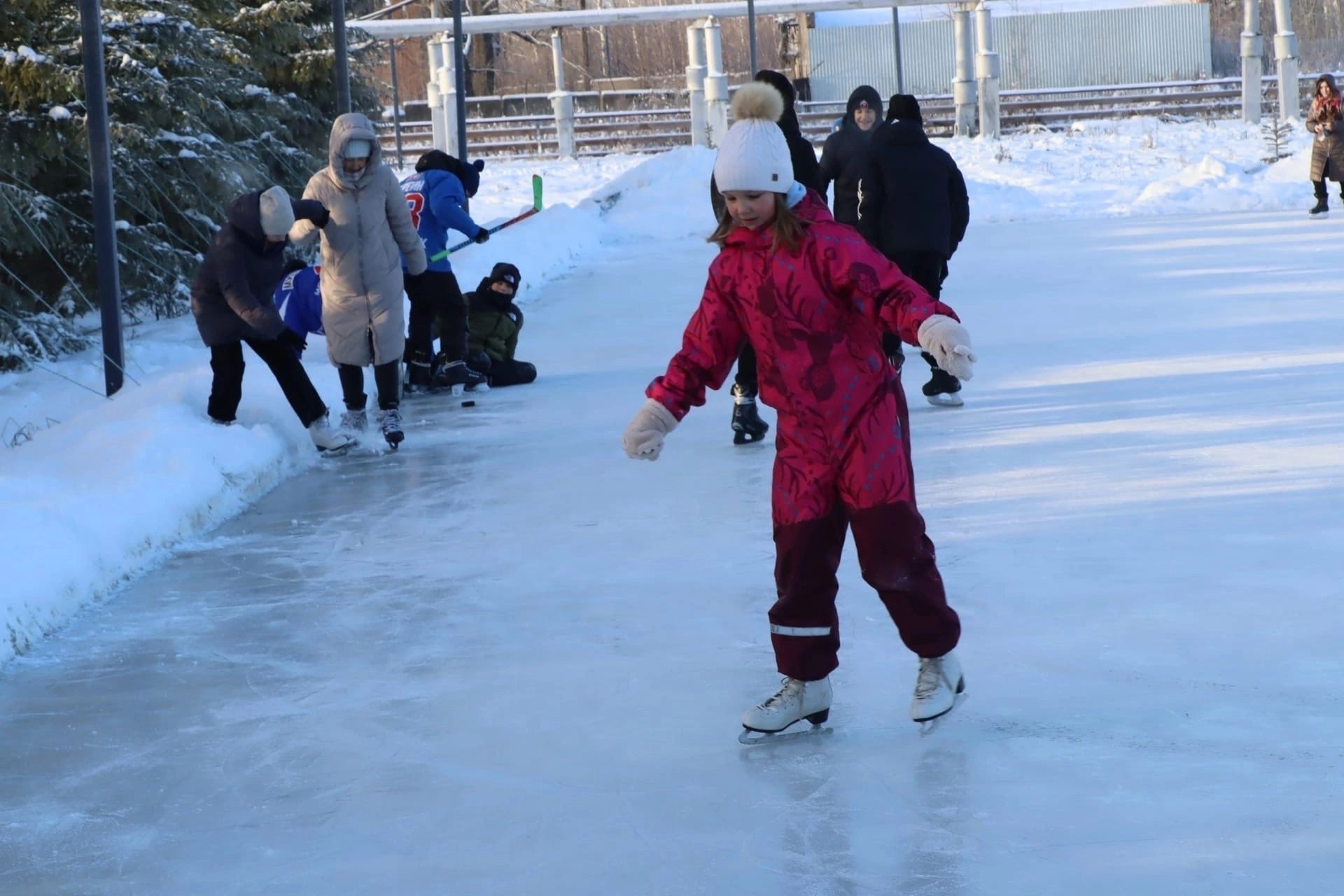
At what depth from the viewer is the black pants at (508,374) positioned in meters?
9.83

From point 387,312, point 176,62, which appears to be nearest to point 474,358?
point 387,312

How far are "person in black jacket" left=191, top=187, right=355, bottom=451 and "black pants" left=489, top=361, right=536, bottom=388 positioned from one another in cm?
219

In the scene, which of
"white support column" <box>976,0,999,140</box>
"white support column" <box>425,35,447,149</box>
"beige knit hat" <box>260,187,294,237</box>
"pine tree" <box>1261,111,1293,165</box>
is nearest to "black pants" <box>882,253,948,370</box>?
"beige knit hat" <box>260,187,294,237</box>

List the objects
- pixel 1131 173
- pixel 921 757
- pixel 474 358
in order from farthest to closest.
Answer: pixel 1131 173
pixel 474 358
pixel 921 757

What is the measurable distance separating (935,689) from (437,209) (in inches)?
235

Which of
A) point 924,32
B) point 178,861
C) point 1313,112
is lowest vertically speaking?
point 178,861

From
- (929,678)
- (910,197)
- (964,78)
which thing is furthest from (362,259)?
(964,78)

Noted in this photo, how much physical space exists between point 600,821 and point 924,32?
3947 cm

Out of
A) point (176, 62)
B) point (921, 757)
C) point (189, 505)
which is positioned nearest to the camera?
point (921, 757)

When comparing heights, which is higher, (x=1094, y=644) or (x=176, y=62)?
(x=176, y=62)

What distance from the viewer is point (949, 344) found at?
3.42 metres

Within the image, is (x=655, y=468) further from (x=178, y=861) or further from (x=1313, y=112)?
(x=1313, y=112)

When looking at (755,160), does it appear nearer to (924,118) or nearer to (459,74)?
(459,74)

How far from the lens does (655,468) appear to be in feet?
23.7
